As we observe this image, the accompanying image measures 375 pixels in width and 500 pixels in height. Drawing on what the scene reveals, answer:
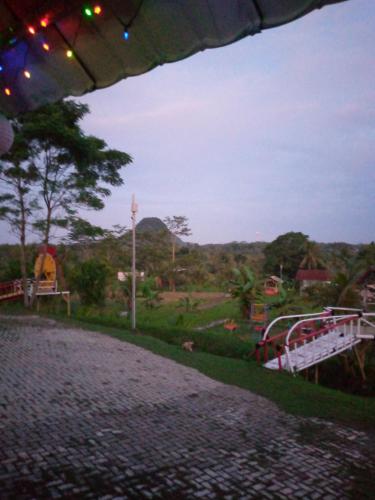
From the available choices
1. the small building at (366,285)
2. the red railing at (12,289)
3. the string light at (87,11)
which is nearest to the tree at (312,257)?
the small building at (366,285)

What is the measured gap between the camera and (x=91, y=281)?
18.2 m

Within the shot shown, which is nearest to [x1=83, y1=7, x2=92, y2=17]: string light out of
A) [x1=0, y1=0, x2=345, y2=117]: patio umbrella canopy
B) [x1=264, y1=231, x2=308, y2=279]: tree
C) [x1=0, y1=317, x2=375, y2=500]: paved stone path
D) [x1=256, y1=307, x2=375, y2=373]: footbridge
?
[x1=0, y1=0, x2=345, y2=117]: patio umbrella canopy

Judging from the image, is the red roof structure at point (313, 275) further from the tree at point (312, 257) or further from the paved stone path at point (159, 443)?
the paved stone path at point (159, 443)

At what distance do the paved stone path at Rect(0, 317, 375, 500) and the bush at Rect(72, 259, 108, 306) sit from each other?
11495 mm

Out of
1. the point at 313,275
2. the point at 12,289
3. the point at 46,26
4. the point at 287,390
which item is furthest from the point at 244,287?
the point at 313,275

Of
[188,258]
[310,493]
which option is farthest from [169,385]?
[188,258]

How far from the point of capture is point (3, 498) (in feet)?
9.05

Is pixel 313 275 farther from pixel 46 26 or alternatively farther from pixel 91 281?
pixel 46 26

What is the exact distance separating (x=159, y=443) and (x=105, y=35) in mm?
3431

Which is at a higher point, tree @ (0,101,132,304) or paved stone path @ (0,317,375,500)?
tree @ (0,101,132,304)

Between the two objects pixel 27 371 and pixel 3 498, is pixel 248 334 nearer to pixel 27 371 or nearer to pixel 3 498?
pixel 27 371

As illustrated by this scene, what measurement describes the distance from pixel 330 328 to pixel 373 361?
73.2 inches

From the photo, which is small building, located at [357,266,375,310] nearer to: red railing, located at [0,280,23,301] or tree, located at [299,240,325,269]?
A: red railing, located at [0,280,23,301]

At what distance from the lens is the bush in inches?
718
